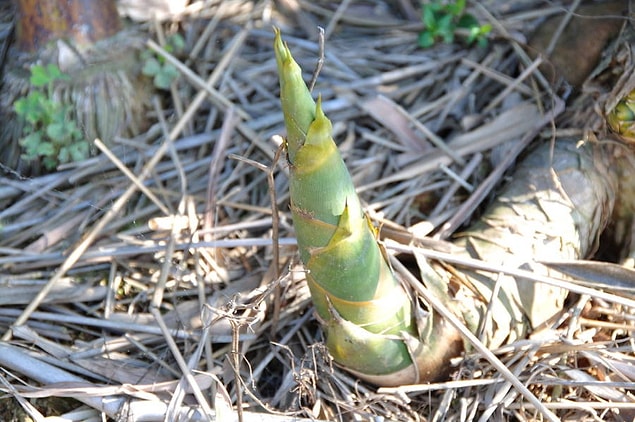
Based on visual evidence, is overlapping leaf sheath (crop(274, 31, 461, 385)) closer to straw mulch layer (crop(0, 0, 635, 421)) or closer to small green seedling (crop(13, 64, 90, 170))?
straw mulch layer (crop(0, 0, 635, 421))

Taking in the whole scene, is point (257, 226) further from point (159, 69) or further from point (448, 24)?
point (448, 24)

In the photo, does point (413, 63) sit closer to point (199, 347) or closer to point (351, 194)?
point (351, 194)

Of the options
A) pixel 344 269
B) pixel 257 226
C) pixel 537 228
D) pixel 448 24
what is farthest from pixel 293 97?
pixel 448 24

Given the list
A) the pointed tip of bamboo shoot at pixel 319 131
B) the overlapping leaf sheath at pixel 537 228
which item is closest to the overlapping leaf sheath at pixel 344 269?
the pointed tip of bamboo shoot at pixel 319 131

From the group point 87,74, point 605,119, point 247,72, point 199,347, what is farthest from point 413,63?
point 199,347

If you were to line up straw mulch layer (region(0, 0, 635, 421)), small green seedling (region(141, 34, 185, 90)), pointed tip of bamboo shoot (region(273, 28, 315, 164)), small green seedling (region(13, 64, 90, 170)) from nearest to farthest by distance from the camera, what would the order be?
pointed tip of bamboo shoot (region(273, 28, 315, 164)), straw mulch layer (region(0, 0, 635, 421)), small green seedling (region(13, 64, 90, 170)), small green seedling (region(141, 34, 185, 90))

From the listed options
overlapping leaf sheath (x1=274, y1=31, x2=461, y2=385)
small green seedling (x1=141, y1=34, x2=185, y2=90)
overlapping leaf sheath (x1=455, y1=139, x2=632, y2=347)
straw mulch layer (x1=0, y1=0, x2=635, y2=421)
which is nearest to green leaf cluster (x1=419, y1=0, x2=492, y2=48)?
straw mulch layer (x1=0, y1=0, x2=635, y2=421)

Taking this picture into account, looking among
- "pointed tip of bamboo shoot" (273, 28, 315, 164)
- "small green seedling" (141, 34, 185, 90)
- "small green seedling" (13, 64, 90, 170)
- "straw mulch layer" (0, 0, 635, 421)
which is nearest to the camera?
"pointed tip of bamboo shoot" (273, 28, 315, 164)
